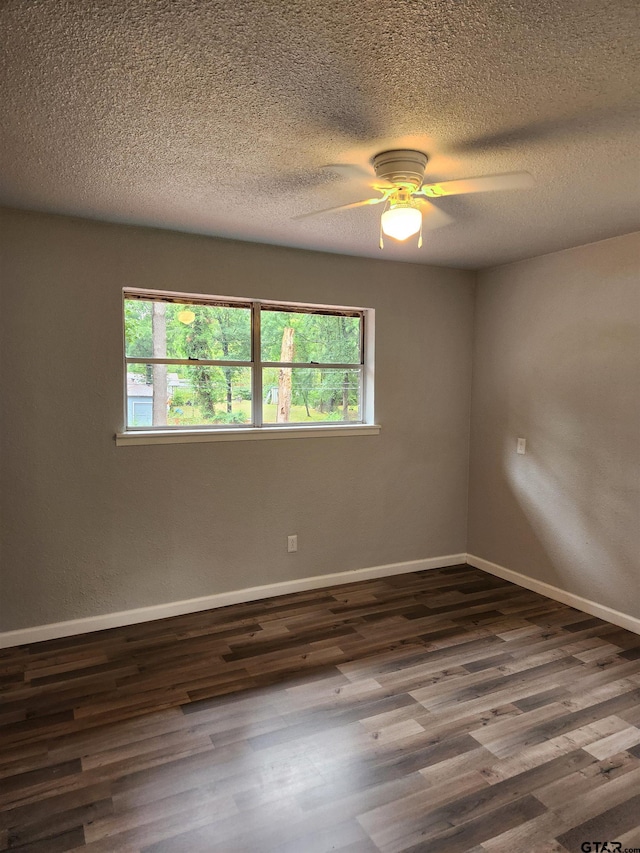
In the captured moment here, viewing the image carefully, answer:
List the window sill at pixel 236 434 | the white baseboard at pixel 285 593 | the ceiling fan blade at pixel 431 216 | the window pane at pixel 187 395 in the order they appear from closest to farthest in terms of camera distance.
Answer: the ceiling fan blade at pixel 431 216 → the white baseboard at pixel 285 593 → the window sill at pixel 236 434 → the window pane at pixel 187 395

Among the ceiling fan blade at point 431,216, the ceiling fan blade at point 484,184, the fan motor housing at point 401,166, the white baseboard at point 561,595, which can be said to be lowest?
the white baseboard at point 561,595

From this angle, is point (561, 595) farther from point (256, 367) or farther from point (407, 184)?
point (407, 184)

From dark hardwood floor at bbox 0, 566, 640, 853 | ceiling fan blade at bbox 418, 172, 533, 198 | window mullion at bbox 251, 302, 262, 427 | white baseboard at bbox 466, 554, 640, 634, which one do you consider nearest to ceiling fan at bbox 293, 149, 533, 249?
ceiling fan blade at bbox 418, 172, 533, 198

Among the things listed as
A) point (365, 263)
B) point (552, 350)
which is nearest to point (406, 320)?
point (365, 263)

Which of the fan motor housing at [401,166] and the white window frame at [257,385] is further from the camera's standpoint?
the white window frame at [257,385]

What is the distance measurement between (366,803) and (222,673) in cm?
109

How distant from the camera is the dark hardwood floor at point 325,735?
71.7 inches

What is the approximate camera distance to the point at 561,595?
3.77 m

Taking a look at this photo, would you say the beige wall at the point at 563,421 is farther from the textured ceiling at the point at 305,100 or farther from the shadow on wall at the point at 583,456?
the textured ceiling at the point at 305,100

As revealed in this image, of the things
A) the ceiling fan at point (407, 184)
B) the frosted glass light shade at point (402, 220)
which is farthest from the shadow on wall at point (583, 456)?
the frosted glass light shade at point (402, 220)

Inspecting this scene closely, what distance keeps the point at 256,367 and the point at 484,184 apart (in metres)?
2.03

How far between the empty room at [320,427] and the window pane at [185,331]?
0.02 m

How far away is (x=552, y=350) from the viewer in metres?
3.80

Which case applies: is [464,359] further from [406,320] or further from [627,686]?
[627,686]
